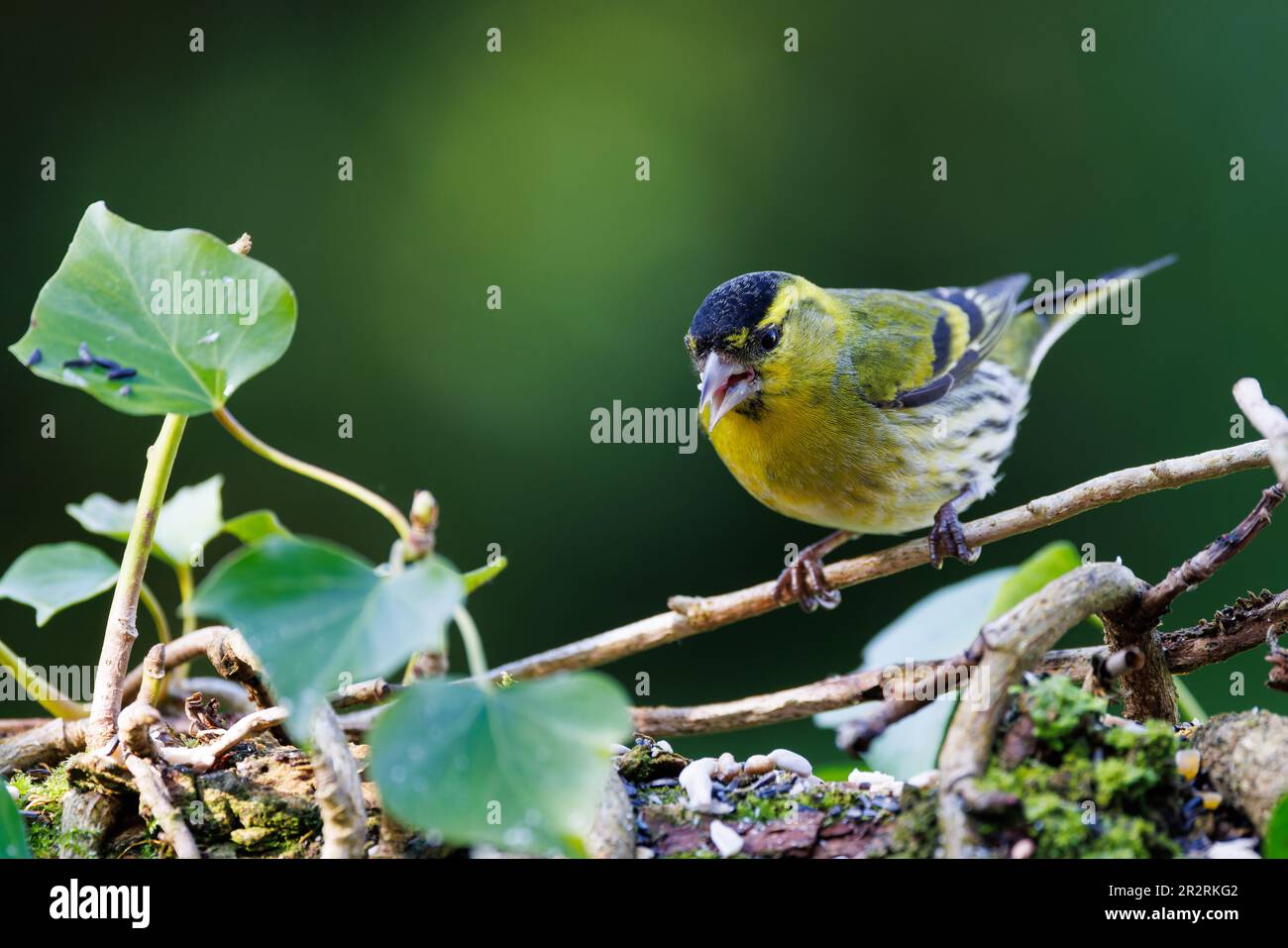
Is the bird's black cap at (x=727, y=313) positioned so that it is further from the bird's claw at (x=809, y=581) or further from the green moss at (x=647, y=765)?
the green moss at (x=647, y=765)

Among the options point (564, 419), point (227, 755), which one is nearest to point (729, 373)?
point (227, 755)

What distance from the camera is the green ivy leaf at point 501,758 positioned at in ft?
2.09

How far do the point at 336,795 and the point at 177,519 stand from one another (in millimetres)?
683

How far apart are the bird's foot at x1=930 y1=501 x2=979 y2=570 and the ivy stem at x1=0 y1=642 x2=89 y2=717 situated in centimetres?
90

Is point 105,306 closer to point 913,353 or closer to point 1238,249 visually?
point 913,353

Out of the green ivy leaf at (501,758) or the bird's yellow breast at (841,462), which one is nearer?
the green ivy leaf at (501,758)

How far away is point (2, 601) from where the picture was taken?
2939mm

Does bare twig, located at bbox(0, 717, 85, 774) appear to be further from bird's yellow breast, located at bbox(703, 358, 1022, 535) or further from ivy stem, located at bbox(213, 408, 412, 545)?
bird's yellow breast, located at bbox(703, 358, 1022, 535)

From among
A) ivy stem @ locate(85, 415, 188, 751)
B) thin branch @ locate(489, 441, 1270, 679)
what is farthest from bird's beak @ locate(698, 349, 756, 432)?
ivy stem @ locate(85, 415, 188, 751)

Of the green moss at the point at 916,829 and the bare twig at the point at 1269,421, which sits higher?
the bare twig at the point at 1269,421

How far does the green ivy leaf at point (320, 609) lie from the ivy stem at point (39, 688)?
49cm

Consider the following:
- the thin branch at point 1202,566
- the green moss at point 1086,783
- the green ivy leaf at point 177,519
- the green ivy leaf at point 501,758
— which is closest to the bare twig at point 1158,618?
the thin branch at point 1202,566

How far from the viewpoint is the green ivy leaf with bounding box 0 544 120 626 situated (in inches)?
44.3
